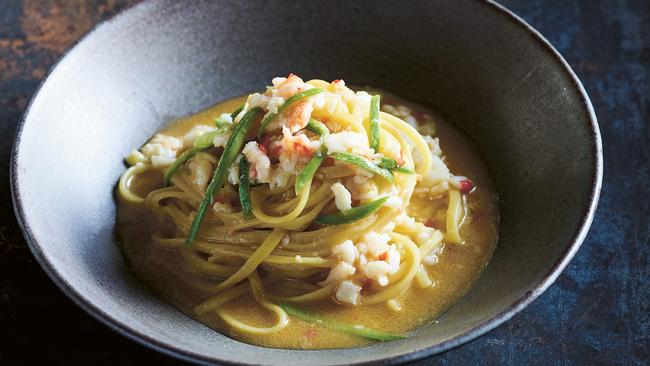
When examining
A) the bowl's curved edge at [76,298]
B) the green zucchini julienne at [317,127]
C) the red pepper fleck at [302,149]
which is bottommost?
the bowl's curved edge at [76,298]

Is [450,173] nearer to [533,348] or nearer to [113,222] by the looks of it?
[533,348]

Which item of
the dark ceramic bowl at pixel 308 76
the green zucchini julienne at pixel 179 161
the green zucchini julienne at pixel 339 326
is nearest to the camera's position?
the dark ceramic bowl at pixel 308 76

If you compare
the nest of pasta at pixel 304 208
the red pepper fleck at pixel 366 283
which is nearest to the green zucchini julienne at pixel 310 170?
the nest of pasta at pixel 304 208

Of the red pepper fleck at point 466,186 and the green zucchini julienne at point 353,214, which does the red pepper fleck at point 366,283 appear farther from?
the red pepper fleck at point 466,186

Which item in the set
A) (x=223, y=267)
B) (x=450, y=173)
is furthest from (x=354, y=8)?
(x=223, y=267)

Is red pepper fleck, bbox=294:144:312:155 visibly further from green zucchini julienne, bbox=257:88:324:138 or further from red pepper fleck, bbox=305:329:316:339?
red pepper fleck, bbox=305:329:316:339

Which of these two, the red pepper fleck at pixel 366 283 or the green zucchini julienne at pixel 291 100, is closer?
the green zucchini julienne at pixel 291 100

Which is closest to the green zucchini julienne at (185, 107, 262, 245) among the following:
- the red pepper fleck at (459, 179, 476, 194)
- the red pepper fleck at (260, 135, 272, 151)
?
the red pepper fleck at (260, 135, 272, 151)
